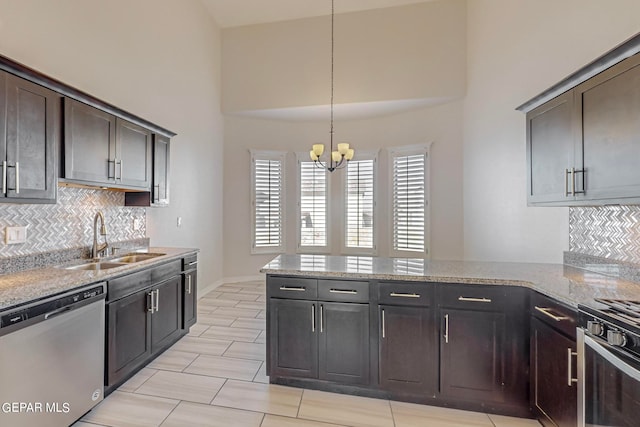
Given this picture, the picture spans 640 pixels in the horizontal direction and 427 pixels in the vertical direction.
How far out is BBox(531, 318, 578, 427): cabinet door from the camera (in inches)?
65.7

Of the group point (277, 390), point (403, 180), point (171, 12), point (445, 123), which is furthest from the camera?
point (403, 180)

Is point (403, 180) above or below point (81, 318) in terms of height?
above

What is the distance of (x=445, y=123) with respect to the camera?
4.84 m

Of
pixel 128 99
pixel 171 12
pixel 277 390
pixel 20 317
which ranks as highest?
pixel 171 12

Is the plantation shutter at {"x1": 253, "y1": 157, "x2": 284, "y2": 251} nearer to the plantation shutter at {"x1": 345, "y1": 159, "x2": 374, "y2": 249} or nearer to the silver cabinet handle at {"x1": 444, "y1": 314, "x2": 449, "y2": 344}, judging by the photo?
the plantation shutter at {"x1": 345, "y1": 159, "x2": 374, "y2": 249}

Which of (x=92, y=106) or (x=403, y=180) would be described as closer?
(x=92, y=106)

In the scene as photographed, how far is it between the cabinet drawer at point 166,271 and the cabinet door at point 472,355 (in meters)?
2.51

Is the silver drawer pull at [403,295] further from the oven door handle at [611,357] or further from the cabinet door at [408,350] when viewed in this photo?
the oven door handle at [611,357]

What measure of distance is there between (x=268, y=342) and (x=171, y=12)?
4378mm

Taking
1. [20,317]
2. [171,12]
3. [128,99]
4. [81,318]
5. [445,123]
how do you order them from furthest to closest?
[445,123] → [171,12] → [128,99] → [81,318] → [20,317]

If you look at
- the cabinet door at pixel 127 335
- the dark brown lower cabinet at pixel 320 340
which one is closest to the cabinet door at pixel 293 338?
the dark brown lower cabinet at pixel 320 340

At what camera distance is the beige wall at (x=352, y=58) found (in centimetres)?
454

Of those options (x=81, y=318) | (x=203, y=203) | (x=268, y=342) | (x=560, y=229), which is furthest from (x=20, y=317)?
(x=560, y=229)

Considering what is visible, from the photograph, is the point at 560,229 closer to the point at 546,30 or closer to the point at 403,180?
the point at 546,30
